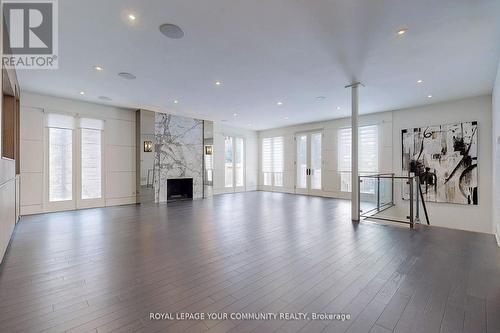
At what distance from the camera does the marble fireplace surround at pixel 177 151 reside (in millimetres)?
8398

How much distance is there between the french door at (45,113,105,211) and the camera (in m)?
6.49

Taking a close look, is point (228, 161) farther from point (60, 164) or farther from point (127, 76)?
point (127, 76)

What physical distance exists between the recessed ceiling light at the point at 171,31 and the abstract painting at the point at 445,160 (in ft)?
25.4

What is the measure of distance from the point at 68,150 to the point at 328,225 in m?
7.53

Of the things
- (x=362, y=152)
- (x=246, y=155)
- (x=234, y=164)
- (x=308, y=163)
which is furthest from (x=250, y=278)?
(x=246, y=155)

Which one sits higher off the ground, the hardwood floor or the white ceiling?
the white ceiling

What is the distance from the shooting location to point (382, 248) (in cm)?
357

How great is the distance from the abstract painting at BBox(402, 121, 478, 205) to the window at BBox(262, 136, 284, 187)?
5.45 meters

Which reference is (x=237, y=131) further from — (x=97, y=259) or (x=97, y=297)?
(x=97, y=297)

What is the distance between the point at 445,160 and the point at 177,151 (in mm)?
9002

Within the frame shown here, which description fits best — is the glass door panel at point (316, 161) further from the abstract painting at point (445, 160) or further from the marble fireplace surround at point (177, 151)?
the marble fireplace surround at point (177, 151)

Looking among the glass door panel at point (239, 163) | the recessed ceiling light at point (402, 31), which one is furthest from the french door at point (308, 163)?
the recessed ceiling light at point (402, 31)

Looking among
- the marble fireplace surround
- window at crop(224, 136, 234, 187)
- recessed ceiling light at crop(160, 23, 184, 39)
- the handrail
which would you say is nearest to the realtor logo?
recessed ceiling light at crop(160, 23, 184, 39)

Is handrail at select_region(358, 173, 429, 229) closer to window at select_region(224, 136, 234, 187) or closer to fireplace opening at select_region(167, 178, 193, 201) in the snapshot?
fireplace opening at select_region(167, 178, 193, 201)
